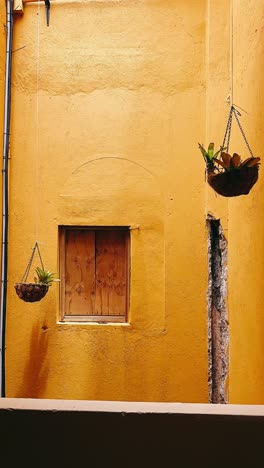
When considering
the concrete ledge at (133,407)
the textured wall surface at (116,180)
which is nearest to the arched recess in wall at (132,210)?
the textured wall surface at (116,180)

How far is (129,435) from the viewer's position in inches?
55.5

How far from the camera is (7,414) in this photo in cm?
144

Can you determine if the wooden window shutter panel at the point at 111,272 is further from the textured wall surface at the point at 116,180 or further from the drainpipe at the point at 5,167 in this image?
the drainpipe at the point at 5,167

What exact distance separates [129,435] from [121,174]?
363 cm

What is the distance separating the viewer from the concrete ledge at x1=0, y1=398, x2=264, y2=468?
1.38 m

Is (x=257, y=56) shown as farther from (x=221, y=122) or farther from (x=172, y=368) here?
(x=172, y=368)

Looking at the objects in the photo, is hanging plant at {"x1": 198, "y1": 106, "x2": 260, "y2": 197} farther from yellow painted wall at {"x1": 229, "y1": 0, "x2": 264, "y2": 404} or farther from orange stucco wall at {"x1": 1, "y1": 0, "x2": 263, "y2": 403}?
orange stucco wall at {"x1": 1, "y1": 0, "x2": 263, "y2": 403}

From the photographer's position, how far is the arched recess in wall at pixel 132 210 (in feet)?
15.5

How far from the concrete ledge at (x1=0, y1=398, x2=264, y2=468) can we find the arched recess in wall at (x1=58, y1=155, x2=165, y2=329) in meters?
3.27

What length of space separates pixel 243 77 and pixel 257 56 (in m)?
0.50

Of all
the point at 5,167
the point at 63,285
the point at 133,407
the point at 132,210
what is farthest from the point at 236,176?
the point at 5,167

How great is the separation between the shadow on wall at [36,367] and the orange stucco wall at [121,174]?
1 cm

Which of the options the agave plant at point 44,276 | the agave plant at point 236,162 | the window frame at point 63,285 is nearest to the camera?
the agave plant at point 236,162

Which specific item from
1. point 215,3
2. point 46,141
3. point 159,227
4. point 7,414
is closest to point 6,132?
point 46,141
